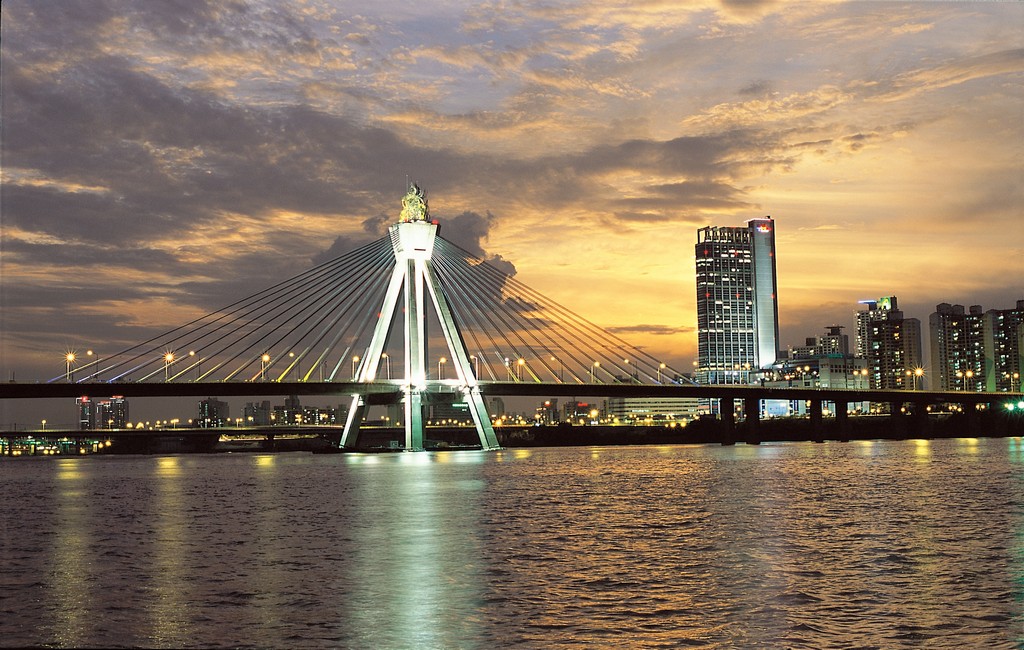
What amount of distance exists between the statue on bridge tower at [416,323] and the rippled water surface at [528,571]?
40.8 m

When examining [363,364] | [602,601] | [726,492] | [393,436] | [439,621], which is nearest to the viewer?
[439,621]

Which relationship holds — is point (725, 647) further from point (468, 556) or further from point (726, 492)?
point (726, 492)

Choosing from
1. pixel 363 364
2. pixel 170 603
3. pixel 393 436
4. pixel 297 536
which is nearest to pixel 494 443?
pixel 363 364

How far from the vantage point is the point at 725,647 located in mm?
15289

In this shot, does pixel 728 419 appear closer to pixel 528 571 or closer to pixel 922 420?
pixel 922 420

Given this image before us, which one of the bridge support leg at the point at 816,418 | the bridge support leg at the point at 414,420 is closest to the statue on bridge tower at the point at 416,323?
the bridge support leg at the point at 414,420

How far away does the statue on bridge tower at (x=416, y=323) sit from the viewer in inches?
3450

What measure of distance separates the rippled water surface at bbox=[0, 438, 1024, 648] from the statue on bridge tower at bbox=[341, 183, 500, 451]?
134 feet

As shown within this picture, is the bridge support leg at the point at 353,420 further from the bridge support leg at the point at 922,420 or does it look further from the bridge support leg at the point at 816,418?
the bridge support leg at the point at 922,420

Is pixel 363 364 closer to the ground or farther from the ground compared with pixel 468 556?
farther from the ground

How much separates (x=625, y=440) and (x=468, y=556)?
168131 mm

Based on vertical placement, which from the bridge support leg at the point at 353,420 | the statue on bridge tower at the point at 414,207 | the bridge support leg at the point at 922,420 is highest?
the statue on bridge tower at the point at 414,207

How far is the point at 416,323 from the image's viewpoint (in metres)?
91.0

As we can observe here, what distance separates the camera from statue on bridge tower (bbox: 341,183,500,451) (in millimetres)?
87625
